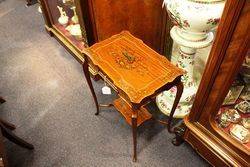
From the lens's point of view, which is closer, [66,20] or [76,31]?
[76,31]

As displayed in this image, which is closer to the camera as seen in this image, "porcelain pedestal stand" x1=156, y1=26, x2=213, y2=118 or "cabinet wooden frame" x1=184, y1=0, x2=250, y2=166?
"cabinet wooden frame" x1=184, y1=0, x2=250, y2=166

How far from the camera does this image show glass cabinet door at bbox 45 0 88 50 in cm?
226

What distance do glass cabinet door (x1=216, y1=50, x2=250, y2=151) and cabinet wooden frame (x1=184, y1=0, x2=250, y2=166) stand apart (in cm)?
3

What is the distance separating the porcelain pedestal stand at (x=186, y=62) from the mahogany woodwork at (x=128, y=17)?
325 mm

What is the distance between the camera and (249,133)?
1.20m

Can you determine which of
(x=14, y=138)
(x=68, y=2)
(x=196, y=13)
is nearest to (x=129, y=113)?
(x=14, y=138)

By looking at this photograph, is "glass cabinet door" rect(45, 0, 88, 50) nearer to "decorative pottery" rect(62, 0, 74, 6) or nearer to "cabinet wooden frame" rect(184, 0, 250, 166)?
"decorative pottery" rect(62, 0, 74, 6)

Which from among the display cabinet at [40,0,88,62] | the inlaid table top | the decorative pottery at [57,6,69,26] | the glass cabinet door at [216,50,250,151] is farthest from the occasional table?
the decorative pottery at [57,6,69,26]

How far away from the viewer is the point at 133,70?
1329mm

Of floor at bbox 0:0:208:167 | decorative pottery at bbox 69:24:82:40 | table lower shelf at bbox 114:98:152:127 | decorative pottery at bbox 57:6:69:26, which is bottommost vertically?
floor at bbox 0:0:208:167

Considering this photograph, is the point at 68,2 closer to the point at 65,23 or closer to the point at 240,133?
the point at 65,23

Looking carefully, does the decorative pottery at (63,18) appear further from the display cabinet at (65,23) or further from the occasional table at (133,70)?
the occasional table at (133,70)

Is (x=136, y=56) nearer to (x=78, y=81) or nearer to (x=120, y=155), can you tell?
(x=120, y=155)

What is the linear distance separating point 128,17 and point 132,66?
547 mm
